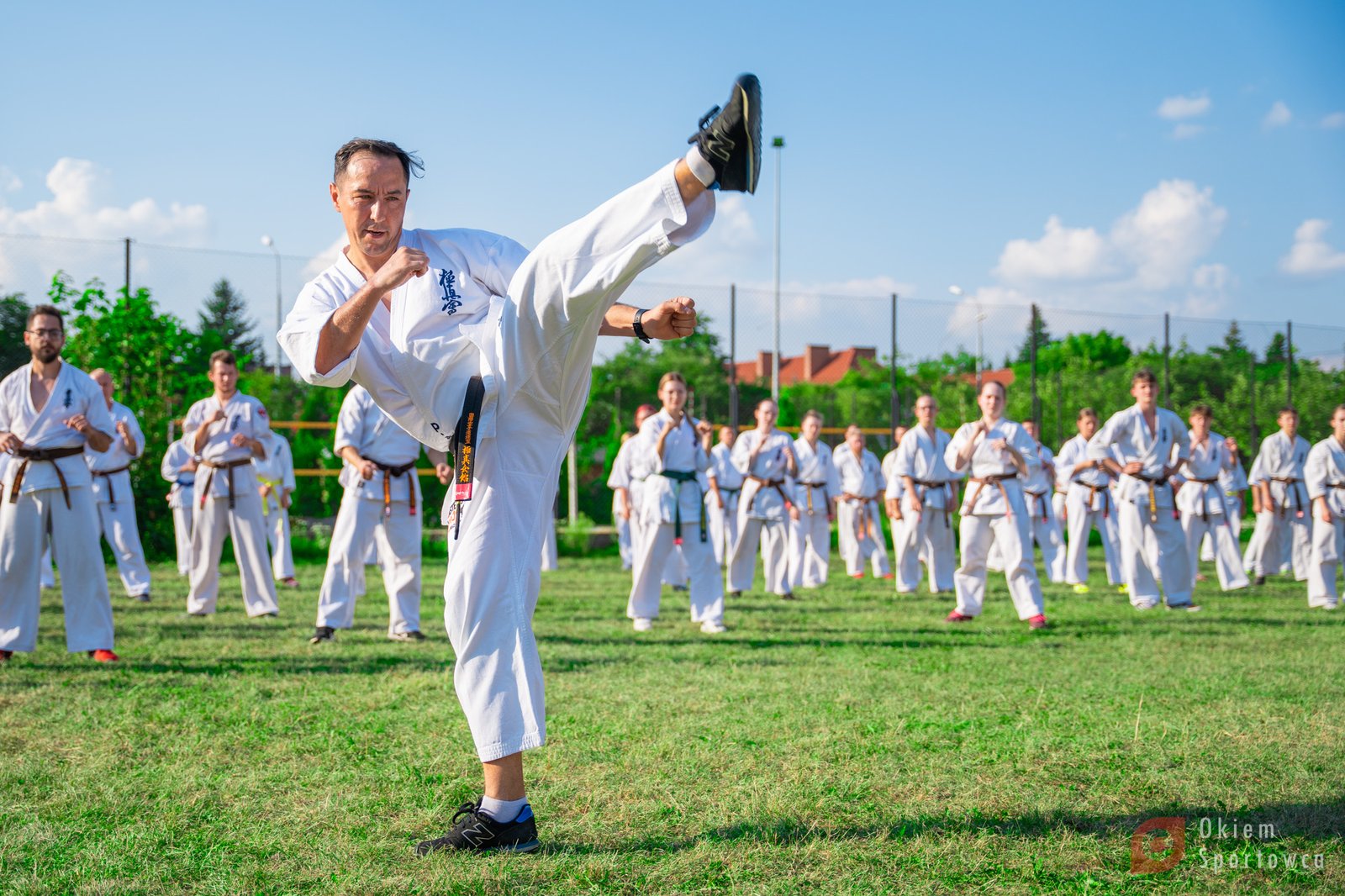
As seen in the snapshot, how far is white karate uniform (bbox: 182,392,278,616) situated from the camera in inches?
360

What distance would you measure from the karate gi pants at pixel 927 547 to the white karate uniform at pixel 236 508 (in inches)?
269

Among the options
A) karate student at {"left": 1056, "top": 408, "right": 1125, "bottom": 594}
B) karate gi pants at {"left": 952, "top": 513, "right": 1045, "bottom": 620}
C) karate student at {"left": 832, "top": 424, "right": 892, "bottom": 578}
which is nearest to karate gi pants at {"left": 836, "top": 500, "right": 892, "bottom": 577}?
karate student at {"left": 832, "top": 424, "right": 892, "bottom": 578}

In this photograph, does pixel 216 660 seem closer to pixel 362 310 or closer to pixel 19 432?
pixel 19 432

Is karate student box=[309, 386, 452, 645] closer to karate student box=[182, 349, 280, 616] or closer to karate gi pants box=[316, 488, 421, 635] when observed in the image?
karate gi pants box=[316, 488, 421, 635]

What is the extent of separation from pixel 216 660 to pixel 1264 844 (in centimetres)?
636

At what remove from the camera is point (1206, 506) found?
1230 centimetres

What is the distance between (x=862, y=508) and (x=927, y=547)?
8.23 feet

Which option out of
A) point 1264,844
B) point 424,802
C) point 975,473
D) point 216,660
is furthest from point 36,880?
point 975,473

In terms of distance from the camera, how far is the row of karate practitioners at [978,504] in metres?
9.36

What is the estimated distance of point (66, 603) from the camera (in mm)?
6891

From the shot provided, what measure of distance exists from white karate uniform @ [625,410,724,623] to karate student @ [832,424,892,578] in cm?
567

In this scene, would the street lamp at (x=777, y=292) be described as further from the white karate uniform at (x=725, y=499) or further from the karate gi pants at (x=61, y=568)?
the karate gi pants at (x=61, y=568)

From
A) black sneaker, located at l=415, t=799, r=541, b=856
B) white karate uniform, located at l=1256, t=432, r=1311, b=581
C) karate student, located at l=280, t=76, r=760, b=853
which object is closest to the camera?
karate student, located at l=280, t=76, r=760, b=853

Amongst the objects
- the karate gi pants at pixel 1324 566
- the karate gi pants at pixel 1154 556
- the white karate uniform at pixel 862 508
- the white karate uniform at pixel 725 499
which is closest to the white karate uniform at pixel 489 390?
the karate gi pants at pixel 1154 556
